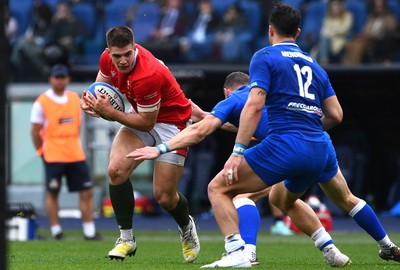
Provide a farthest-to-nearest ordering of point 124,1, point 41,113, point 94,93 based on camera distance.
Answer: point 124,1 < point 41,113 < point 94,93

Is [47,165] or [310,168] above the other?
[310,168]

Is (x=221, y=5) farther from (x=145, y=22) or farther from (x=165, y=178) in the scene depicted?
(x=165, y=178)

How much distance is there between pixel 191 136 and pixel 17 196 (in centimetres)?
1208

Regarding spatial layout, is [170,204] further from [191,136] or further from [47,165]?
[47,165]

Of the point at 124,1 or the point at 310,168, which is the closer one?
the point at 310,168

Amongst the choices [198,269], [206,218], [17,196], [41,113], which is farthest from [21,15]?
[198,269]

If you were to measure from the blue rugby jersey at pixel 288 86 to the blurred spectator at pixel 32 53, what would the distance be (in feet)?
38.9

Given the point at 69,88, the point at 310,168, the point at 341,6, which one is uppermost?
the point at 310,168

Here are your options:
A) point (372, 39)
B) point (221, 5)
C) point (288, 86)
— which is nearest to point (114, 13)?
point (221, 5)

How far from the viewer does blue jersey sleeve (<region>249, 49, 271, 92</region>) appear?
24.4ft

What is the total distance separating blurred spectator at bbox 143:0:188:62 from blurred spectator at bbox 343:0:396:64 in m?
3.10

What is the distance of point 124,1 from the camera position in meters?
20.1

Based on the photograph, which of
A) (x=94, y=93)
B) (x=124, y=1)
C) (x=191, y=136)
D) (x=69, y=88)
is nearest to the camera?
(x=191, y=136)

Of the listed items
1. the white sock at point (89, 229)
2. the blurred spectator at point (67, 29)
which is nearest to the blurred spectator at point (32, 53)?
the blurred spectator at point (67, 29)
